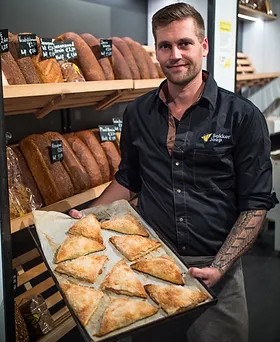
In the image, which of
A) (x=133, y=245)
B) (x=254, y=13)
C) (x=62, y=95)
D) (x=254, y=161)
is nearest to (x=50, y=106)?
(x=62, y=95)

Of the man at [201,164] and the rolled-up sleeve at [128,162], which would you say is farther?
the rolled-up sleeve at [128,162]

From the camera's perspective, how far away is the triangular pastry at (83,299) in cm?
121

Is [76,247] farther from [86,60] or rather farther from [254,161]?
[86,60]

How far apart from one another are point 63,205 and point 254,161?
91 centimetres

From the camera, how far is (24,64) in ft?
6.08

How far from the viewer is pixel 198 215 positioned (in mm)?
1591

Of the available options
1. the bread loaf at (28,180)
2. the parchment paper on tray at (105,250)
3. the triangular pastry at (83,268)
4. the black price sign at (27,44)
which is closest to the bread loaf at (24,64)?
the black price sign at (27,44)

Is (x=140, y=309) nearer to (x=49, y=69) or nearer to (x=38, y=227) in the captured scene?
(x=38, y=227)

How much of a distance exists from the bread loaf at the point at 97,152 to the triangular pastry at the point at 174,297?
1.08 m

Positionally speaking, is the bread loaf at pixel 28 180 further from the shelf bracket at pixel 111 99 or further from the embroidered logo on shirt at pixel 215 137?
the embroidered logo on shirt at pixel 215 137

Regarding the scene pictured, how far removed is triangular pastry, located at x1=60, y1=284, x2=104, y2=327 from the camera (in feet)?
3.98

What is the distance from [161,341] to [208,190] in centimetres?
73

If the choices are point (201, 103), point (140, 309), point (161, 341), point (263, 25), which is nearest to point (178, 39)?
point (201, 103)

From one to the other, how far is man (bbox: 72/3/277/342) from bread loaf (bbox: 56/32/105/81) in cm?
57
